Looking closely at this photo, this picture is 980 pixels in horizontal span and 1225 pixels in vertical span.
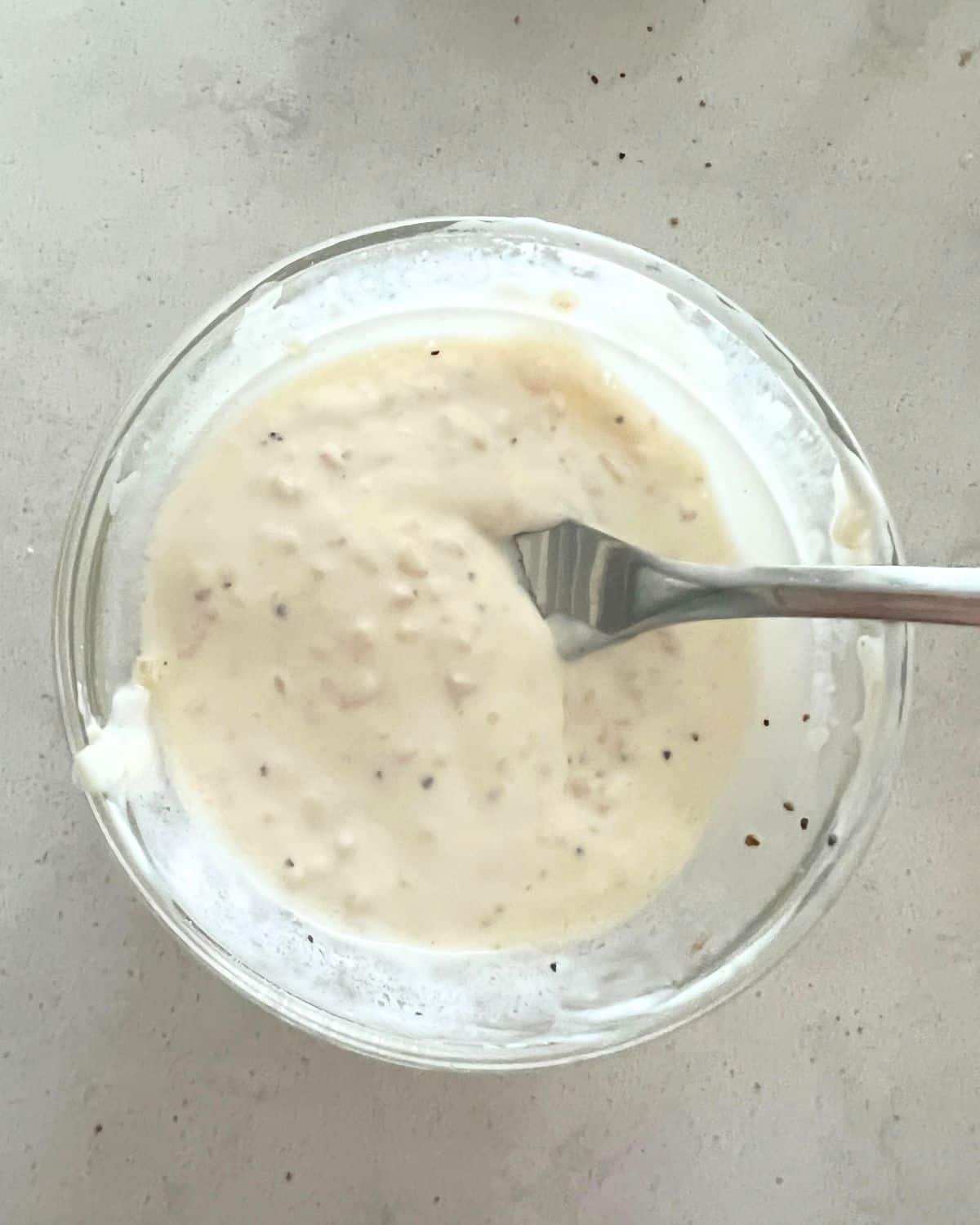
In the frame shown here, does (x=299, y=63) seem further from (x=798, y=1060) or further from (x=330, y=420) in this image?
(x=798, y=1060)

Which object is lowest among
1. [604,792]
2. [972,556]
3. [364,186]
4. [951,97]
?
[604,792]

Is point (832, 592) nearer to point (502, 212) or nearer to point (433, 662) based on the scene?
point (433, 662)

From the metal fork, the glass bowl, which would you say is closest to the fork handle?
the metal fork

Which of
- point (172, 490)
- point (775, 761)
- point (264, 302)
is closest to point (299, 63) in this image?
point (264, 302)

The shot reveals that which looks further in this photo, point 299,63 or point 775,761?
point 299,63

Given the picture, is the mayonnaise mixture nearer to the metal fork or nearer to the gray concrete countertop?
the metal fork

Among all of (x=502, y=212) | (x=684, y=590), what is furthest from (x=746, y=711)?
(x=502, y=212)

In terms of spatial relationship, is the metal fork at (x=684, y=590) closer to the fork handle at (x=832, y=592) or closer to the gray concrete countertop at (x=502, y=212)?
the fork handle at (x=832, y=592)
